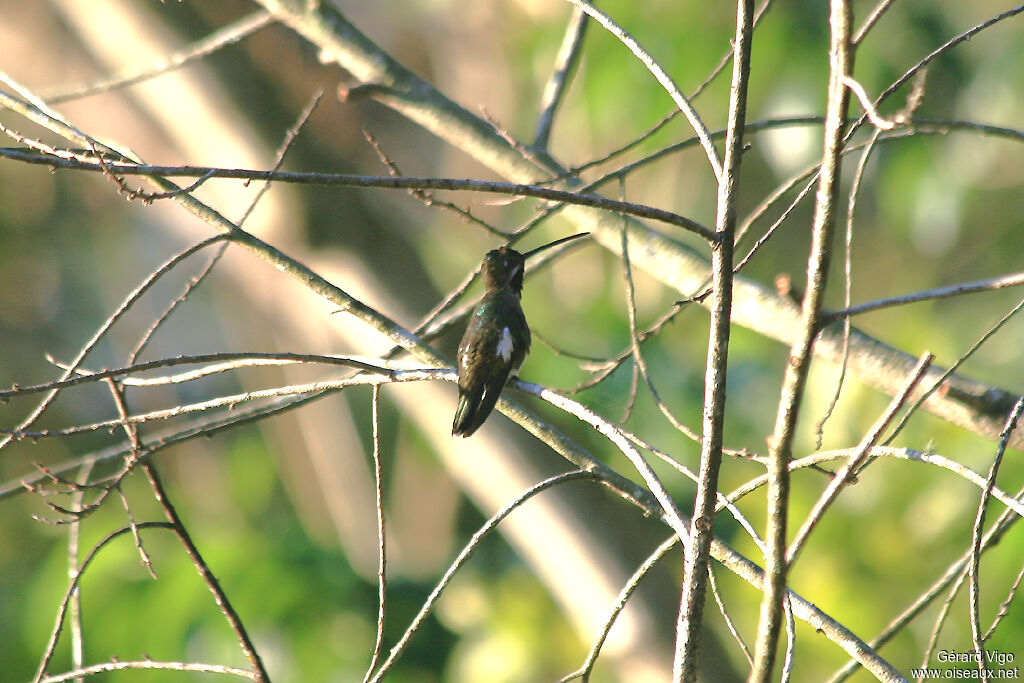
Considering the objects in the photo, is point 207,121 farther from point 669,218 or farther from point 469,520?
point 469,520

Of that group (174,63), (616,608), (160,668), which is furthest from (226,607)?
(174,63)

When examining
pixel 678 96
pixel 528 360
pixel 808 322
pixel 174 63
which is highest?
pixel 528 360

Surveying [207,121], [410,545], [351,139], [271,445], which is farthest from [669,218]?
Result: [271,445]

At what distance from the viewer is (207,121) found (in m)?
3.82

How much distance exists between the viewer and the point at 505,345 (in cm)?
265

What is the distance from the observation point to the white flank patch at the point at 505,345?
8.52 ft

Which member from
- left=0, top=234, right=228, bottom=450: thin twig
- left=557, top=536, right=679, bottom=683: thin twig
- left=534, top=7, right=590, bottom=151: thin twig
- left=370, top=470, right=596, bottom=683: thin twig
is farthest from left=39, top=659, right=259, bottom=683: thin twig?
left=534, top=7, right=590, bottom=151: thin twig

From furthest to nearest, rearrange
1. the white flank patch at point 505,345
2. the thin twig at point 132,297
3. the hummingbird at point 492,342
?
the white flank patch at point 505,345 → the hummingbird at point 492,342 → the thin twig at point 132,297

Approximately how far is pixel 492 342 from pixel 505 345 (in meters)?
0.04

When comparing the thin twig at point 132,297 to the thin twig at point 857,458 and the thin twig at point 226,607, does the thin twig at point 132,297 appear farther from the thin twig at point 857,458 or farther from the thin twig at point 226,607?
the thin twig at point 857,458

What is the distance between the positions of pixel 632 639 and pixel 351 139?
4.48m

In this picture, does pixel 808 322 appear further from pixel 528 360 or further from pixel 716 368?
pixel 528 360

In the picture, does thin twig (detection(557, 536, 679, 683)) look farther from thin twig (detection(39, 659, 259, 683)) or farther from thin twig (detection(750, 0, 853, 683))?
thin twig (detection(39, 659, 259, 683))

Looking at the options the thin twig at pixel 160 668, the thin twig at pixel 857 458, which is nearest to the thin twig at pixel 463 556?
the thin twig at pixel 160 668
